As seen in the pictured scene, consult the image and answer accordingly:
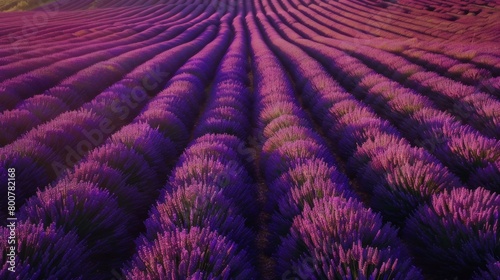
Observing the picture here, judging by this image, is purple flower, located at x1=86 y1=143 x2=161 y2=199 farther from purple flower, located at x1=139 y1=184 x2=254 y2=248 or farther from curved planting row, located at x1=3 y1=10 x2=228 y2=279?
purple flower, located at x1=139 y1=184 x2=254 y2=248

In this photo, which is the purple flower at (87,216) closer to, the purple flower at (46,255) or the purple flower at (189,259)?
the purple flower at (46,255)

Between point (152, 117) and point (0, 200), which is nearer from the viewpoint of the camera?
point (0, 200)

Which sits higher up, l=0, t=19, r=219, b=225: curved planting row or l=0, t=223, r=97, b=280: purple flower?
l=0, t=223, r=97, b=280: purple flower

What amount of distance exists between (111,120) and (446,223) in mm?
4504

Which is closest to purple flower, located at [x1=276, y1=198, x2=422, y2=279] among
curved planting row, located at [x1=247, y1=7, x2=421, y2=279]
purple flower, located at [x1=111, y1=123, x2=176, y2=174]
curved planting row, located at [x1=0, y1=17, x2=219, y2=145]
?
curved planting row, located at [x1=247, y1=7, x2=421, y2=279]

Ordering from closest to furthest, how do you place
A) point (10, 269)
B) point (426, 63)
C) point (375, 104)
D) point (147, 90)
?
point (10, 269) < point (375, 104) < point (147, 90) < point (426, 63)

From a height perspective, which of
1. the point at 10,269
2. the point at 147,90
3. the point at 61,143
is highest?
the point at 10,269

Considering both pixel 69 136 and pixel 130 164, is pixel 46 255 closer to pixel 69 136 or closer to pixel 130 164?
pixel 130 164

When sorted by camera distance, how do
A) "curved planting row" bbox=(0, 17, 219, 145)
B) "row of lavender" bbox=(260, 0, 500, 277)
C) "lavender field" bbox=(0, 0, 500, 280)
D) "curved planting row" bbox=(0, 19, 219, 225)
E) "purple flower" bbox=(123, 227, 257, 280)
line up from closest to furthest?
"purple flower" bbox=(123, 227, 257, 280) < "lavender field" bbox=(0, 0, 500, 280) < "row of lavender" bbox=(260, 0, 500, 277) < "curved planting row" bbox=(0, 19, 219, 225) < "curved planting row" bbox=(0, 17, 219, 145)

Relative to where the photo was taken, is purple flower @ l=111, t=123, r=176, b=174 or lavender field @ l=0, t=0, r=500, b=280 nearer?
lavender field @ l=0, t=0, r=500, b=280

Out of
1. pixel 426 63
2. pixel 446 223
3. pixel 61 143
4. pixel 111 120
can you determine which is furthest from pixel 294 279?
pixel 426 63

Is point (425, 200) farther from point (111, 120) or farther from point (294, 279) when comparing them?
point (111, 120)

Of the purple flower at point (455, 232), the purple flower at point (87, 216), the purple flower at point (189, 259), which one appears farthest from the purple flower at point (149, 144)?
the purple flower at point (455, 232)

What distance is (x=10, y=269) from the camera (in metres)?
1.53
